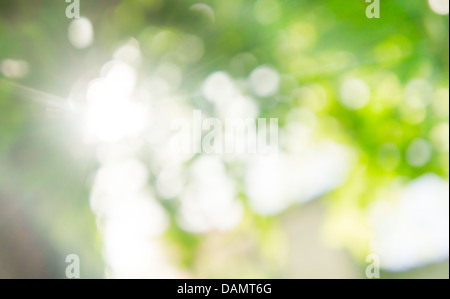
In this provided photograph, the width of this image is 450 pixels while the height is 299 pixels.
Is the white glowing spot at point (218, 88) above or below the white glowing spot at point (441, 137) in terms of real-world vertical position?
above

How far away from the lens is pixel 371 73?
1.84 metres

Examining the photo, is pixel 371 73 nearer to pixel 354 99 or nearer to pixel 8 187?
pixel 354 99

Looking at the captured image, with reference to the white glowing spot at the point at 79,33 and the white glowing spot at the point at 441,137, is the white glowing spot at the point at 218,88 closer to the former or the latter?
the white glowing spot at the point at 79,33

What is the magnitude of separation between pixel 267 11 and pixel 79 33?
2.40 feet

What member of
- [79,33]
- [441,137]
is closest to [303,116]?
[441,137]

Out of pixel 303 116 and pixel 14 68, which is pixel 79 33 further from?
pixel 303 116

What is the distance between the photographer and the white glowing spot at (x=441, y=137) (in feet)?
6.16

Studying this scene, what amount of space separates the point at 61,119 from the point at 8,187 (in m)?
0.45

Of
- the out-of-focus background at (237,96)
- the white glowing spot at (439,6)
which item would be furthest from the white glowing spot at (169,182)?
the white glowing spot at (439,6)

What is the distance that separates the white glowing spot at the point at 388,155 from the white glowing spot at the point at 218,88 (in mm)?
679

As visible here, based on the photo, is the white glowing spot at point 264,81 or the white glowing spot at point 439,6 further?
the white glowing spot at point 264,81

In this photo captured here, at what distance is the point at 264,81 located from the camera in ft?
6.27

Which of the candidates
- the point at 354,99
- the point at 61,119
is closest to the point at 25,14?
the point at 61,119
